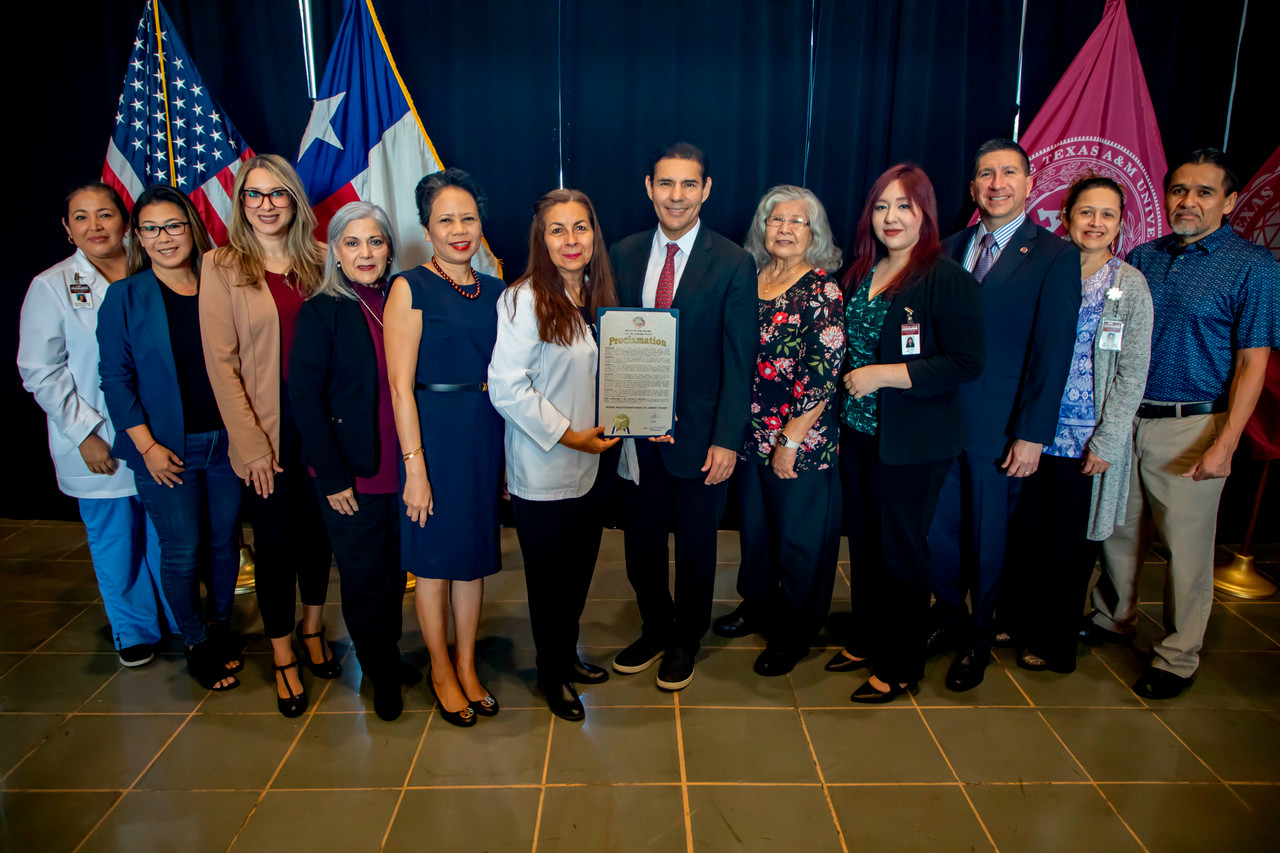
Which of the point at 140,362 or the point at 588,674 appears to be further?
the point at 588,674

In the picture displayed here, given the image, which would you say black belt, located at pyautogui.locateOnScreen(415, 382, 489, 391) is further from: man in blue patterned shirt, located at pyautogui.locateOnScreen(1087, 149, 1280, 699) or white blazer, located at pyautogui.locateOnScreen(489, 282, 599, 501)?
man in blue patterned shirt, located at pyautogui.locateOnScreen(1087, 149, 1280, 699)

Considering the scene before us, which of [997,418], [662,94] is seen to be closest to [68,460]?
[662,94]

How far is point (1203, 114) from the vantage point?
368cm

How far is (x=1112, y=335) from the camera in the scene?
234cm

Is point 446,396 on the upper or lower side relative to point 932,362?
lower

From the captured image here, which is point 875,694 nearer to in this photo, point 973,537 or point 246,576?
point 973,537

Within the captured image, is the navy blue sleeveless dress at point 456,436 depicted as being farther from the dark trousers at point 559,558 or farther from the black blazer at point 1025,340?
the black blazer at point 1025,340

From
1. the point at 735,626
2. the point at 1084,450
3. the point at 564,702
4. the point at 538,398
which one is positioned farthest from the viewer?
the point at 735,626

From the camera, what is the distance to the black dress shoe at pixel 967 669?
250 cm

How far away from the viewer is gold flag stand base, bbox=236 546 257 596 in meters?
3.29

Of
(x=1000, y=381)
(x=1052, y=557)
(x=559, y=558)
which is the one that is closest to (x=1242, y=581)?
(x=1052, y=557)

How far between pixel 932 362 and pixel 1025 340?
17.2 inches

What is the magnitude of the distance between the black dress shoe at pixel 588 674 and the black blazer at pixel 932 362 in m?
1.22

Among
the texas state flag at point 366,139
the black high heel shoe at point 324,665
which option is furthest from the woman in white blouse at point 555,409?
the texas state flag at point 366,139
